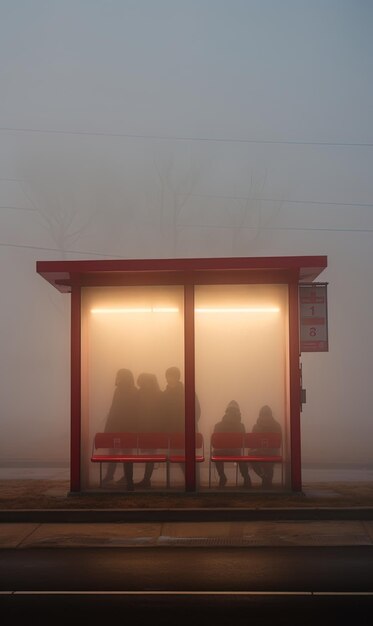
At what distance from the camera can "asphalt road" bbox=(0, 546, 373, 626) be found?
21.6 ft

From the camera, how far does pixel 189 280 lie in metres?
12.9

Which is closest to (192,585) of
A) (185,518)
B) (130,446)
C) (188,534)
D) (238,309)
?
A: (188,534)

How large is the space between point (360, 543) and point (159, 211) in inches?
951

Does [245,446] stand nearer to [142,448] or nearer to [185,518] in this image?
[142,448]

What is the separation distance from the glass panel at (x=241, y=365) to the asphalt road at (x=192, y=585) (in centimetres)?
327

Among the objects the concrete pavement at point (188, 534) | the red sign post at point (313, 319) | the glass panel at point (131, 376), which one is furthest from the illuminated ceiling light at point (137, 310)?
the concrete pavement at point (188, 534)

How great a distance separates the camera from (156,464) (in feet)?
42.6

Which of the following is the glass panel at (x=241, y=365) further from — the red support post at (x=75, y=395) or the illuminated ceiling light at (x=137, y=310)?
the red support post at (x=75, y=395)

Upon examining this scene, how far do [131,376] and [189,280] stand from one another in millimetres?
1744

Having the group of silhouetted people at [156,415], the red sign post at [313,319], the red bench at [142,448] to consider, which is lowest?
the red bench at [142,448]

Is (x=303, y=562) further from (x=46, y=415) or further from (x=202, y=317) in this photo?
(x=46, y=415)

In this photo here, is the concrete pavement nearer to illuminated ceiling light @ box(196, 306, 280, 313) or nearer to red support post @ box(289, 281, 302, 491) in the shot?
red support post @ box(289, 281, 302, 491)

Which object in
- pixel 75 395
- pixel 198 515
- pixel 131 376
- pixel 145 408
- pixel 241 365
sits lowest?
pixel 198 515

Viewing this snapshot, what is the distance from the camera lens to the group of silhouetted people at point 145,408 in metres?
13.0
